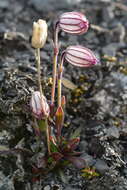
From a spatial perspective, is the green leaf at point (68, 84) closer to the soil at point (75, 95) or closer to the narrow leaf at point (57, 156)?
the soil at point (75, 95)

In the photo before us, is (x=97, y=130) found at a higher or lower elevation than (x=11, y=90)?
lower

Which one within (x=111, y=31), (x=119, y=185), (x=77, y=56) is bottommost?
(x=119, y=185)

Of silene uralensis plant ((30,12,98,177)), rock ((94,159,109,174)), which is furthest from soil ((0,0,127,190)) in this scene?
silene uralensis plant ((30,12,98,177))

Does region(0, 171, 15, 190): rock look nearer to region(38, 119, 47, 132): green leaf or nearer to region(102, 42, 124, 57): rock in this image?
region(38, 119, 47, 132): green leaf

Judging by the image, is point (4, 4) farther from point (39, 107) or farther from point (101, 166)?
point (101, 166)

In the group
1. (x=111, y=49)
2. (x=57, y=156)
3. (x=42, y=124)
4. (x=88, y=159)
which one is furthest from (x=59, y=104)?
(x=111, y=49)

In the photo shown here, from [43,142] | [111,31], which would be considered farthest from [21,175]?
[111,31]

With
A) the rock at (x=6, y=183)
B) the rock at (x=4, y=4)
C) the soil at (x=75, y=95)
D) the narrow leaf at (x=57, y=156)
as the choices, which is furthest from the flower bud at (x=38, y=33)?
the rock at (x=4, y=4)

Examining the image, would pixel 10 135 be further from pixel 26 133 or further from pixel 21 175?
pixel 21 175
